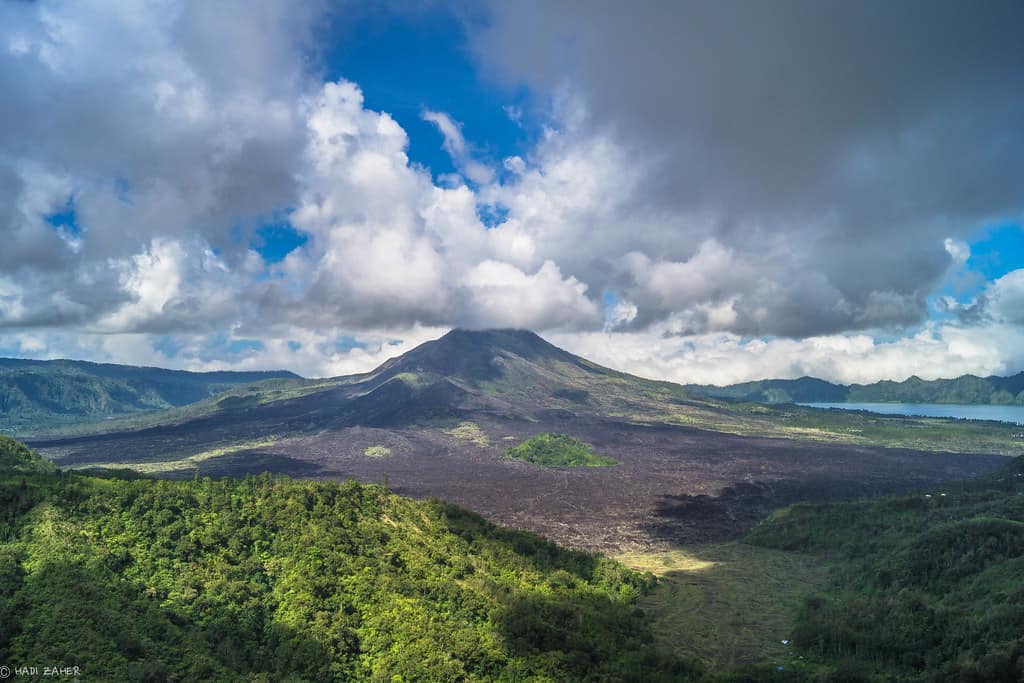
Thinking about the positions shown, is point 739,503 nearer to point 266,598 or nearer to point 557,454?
point 557,454

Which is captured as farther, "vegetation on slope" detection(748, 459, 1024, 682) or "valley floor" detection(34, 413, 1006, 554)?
"valley floor" detection(34, 413, 1006, 554)

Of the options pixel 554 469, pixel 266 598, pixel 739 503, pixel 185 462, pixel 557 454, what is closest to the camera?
pixel 266 598

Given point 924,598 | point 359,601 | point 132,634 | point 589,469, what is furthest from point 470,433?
point 132,634

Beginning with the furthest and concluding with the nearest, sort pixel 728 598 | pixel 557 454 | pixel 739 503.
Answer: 1. pixel 557 454
2. pixel 739 503
3. pixel 728 598

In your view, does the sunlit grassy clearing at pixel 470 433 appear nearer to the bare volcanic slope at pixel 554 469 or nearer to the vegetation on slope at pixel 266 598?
the bare volcanic slope at pixel 554 469

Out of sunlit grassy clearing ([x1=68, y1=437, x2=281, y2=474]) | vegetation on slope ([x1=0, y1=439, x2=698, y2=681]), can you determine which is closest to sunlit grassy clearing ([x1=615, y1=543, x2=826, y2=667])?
vegetation on slope ([x1=0, y1=439, x2=698, y2=681])

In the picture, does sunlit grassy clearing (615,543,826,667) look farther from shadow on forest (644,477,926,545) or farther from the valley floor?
shadow on forest (644,477,926,545)
